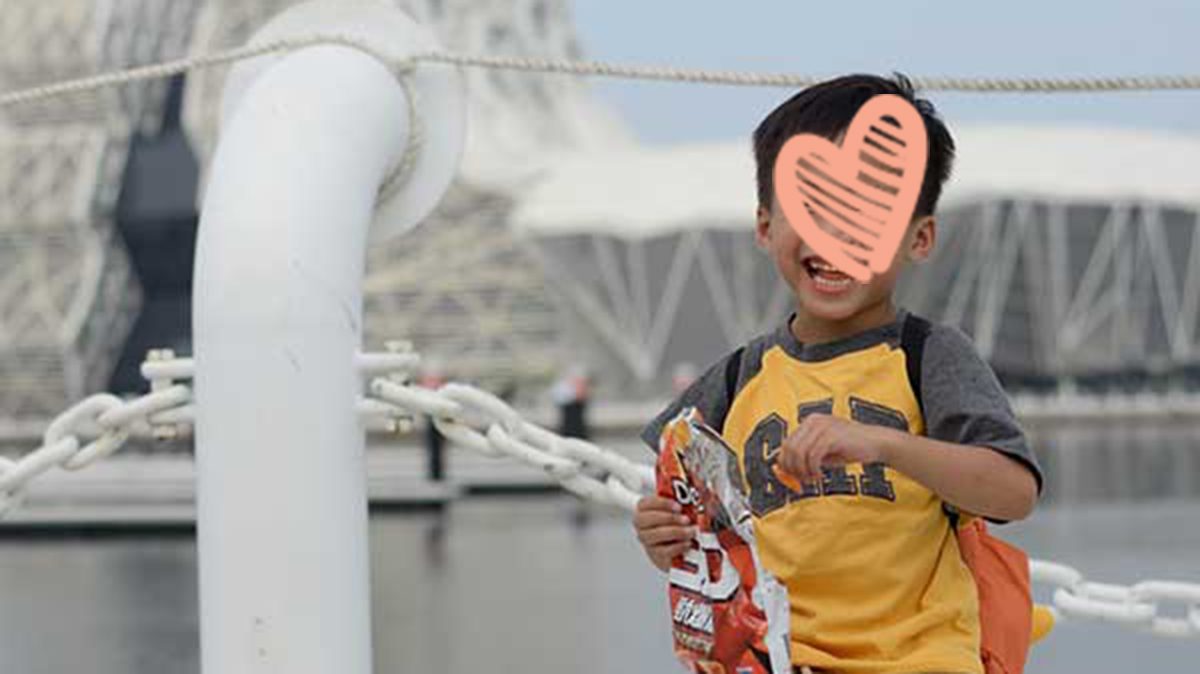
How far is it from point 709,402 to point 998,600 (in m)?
0.33

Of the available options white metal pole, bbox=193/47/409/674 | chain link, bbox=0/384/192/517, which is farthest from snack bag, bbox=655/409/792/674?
chain link, bbox=0/384/192/517

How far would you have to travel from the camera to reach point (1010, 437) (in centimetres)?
160

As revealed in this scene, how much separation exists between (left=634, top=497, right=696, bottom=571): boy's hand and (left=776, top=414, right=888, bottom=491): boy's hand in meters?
0.15

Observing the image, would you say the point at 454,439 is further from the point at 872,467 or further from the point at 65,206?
the point at 65,206

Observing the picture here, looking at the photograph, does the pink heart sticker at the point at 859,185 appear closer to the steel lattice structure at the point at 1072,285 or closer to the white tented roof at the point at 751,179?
the white tented roof at the point at 751,179

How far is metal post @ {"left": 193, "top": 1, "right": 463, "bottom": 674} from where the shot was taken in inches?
79.3

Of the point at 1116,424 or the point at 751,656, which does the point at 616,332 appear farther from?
the point at 751,656

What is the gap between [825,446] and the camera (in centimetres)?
150

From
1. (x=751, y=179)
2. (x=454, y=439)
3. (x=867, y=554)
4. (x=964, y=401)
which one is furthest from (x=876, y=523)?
(x=751, y=179)

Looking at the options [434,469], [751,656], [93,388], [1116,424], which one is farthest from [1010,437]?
[93,388]

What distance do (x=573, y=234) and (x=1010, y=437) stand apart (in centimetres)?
4296

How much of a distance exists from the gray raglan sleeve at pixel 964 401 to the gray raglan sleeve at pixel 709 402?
23 centimetres

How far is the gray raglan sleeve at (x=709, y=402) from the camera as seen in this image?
183 centimetres

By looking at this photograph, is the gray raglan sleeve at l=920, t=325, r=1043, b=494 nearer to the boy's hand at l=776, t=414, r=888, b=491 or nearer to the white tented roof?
the boy's hand at l=776, t=414, r=888, b=491
